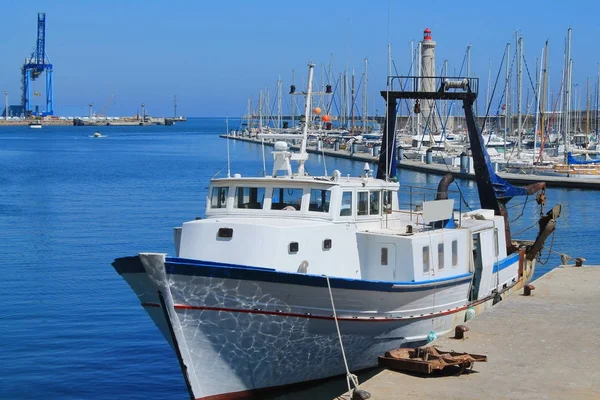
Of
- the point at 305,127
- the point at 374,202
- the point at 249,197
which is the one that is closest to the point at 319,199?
the point at 249,197

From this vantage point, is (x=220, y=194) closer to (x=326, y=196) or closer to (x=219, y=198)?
(x=219, y=198)

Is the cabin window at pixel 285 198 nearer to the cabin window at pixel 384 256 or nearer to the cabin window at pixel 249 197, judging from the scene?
the cabin window at pixel 249 197

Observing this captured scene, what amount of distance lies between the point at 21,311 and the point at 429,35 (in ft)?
313

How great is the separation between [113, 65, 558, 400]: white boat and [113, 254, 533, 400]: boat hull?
0.03 m

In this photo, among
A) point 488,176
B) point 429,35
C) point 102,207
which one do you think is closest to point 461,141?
point 429,35

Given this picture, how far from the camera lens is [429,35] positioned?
11956cm

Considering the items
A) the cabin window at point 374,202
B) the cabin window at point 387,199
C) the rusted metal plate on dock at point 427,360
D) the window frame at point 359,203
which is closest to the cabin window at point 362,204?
the window frame at point 359,203

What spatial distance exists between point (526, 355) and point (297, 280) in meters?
4.44

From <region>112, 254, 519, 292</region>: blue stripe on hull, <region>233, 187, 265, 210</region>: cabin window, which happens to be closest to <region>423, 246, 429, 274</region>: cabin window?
<region>112, 254, 519, 292</region>: blue stripe on hull

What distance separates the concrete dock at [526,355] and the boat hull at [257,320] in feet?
4.10

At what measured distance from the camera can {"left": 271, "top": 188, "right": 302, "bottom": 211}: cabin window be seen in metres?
21.1

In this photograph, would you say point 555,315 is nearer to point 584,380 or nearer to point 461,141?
point 584,380

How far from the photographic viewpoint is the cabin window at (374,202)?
22234mm

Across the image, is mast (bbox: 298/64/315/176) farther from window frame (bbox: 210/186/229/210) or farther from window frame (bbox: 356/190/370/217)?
window frame (bbox: 210/186/229/210)
